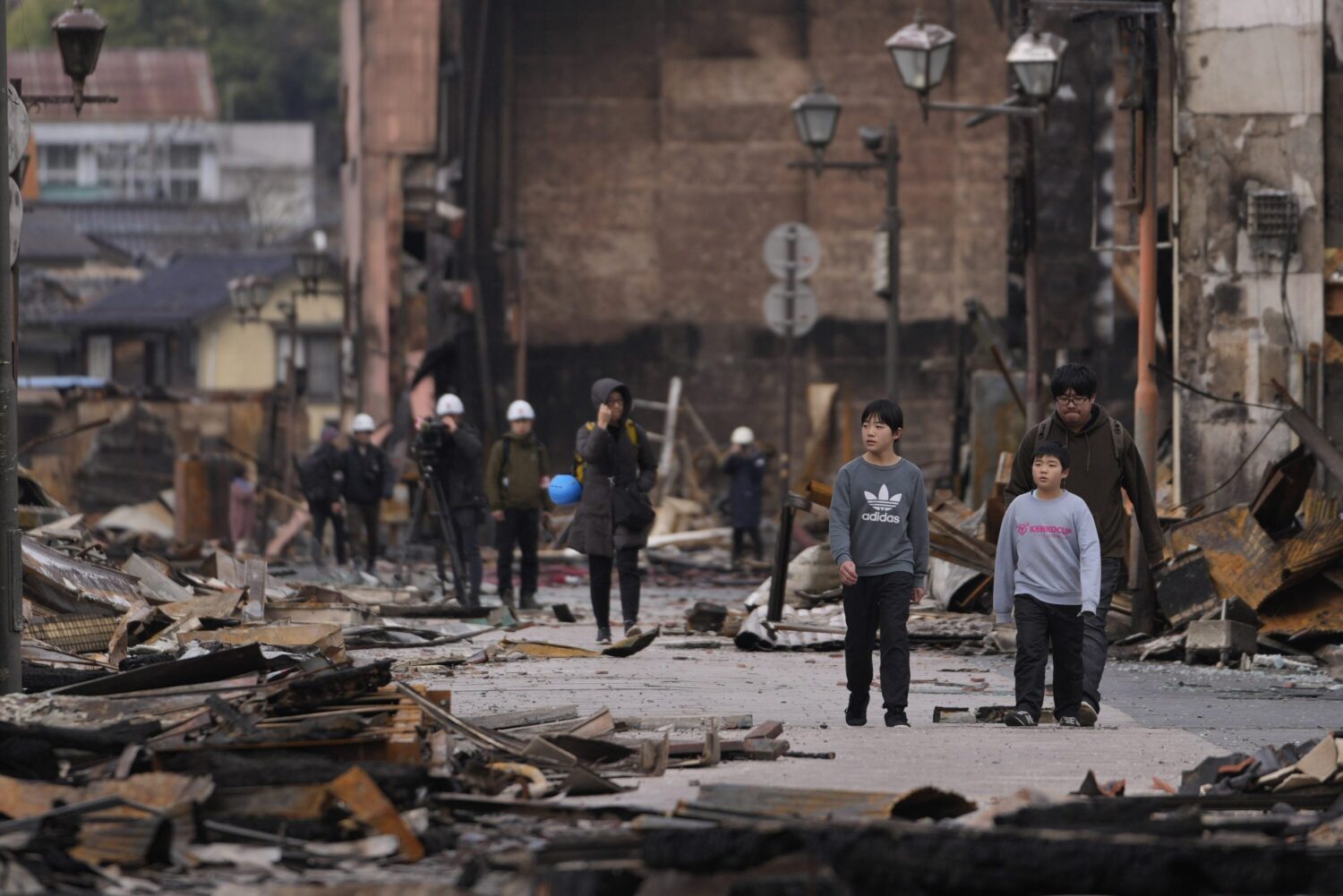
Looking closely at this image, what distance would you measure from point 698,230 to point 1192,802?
120ft

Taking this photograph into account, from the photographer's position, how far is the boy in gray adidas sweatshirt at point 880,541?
1062cm

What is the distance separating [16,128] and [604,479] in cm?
555

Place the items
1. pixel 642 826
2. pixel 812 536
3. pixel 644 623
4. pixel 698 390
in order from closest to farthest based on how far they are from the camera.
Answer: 1. pixel 642 826
2. pixel 644 623
3. pixel 812 536
4. pixel 698 390

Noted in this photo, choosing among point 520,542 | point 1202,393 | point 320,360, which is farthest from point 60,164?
point 1202,393

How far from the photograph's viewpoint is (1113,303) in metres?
30.1

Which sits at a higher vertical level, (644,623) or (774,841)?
(774,841)

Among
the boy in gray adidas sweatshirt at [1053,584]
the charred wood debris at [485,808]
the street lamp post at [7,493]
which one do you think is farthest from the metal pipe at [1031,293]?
the street lamp post at [7,493]

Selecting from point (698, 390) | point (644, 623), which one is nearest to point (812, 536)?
point (644, 623)

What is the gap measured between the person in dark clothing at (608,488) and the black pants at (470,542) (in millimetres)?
4164

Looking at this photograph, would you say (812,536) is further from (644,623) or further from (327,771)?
(327,771)

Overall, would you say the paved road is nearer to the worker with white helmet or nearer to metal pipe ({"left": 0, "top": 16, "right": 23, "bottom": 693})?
metal pipe ({"left": 0, "top": 16, "right": 23, "bottom": 693})

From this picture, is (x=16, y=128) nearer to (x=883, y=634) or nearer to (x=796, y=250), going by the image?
(x=883, y=634)

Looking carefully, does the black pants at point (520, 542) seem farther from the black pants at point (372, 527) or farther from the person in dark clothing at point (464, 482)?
the black pants at point (372, 527)

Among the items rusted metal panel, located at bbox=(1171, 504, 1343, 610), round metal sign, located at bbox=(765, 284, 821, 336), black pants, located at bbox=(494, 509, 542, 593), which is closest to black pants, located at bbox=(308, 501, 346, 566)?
round metal sign, located at bbox=(765, 284, 821, 336)
